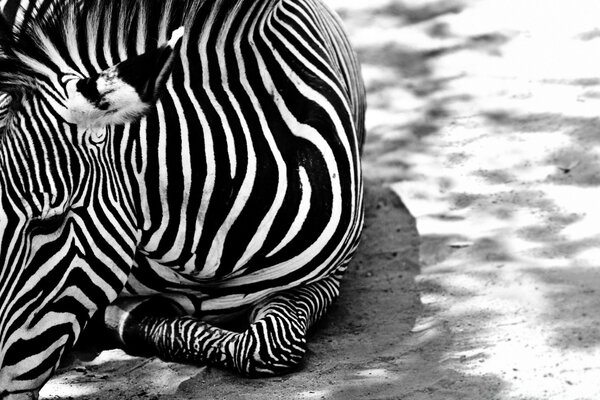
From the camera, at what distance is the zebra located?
3.70 meters

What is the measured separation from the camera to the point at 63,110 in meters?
3.69

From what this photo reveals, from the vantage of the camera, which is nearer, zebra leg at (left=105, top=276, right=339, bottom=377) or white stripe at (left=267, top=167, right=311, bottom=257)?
zebra leg at (left=105, top=276, right=339, bottom=377)

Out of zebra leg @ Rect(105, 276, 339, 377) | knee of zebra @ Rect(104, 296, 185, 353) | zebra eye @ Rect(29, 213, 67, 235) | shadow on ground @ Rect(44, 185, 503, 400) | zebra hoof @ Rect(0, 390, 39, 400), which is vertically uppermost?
zebra eye @ Rect(29, 213, 67, 235)

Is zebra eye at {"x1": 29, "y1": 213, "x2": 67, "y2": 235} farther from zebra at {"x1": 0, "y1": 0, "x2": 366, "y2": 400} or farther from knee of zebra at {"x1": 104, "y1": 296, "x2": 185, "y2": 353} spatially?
knee of zebra at {"x1": 104, "y1": 296, "x2": 185, "y2": 353}

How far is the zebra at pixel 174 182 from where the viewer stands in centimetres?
370

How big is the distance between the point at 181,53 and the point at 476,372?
1751 mm

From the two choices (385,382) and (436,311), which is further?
(436,311)

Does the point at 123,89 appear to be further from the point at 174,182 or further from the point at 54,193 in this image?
the point at 174,182

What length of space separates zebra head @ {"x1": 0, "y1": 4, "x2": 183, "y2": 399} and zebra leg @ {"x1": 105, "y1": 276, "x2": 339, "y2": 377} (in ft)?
2.30

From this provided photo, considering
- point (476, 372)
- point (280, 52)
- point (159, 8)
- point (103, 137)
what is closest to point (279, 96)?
point (280, 52)

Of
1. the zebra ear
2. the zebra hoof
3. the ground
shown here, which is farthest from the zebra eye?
the ground

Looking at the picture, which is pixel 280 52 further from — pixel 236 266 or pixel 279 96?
pixel 236 266

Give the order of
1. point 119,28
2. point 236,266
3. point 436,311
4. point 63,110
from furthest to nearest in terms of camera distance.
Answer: point 436,311 < point 236,266 < point 119,28 < point 63,110

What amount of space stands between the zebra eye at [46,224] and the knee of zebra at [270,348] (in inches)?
40.7
